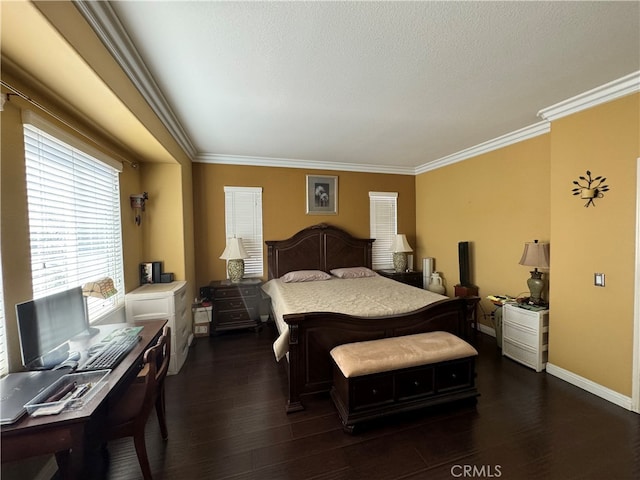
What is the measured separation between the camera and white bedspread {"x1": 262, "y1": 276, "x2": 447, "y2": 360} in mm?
2354

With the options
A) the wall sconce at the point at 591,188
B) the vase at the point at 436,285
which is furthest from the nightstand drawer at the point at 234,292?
the wall sconce at the point at 591,188

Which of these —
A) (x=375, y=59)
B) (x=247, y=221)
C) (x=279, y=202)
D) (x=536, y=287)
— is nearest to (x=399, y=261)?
(x=536, y=287)

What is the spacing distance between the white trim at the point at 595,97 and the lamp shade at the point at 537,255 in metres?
1.28

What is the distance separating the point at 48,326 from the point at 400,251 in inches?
168

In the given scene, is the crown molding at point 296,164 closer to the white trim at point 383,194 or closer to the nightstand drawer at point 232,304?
the white trim at point 383,194

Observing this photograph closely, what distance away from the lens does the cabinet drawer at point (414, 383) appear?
195cm

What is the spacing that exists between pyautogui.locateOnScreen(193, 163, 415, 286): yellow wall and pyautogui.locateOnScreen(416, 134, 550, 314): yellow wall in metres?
0.64

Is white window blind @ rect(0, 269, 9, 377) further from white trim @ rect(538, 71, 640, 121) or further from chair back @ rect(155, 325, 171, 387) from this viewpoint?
white trim @ rect(538, 71, 640, 121)

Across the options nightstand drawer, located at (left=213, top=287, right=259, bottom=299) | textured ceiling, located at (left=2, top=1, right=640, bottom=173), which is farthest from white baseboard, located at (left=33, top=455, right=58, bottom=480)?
textured ceiling, located at (left=2, top=1, right=640, bottom=173)

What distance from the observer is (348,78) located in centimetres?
197

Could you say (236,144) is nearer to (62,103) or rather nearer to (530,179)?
(62,103)

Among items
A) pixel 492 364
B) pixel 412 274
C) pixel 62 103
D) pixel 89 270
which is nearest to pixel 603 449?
pixel 492 364

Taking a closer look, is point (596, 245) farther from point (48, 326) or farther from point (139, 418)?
point (48, 326)

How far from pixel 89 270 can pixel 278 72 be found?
225 cm
